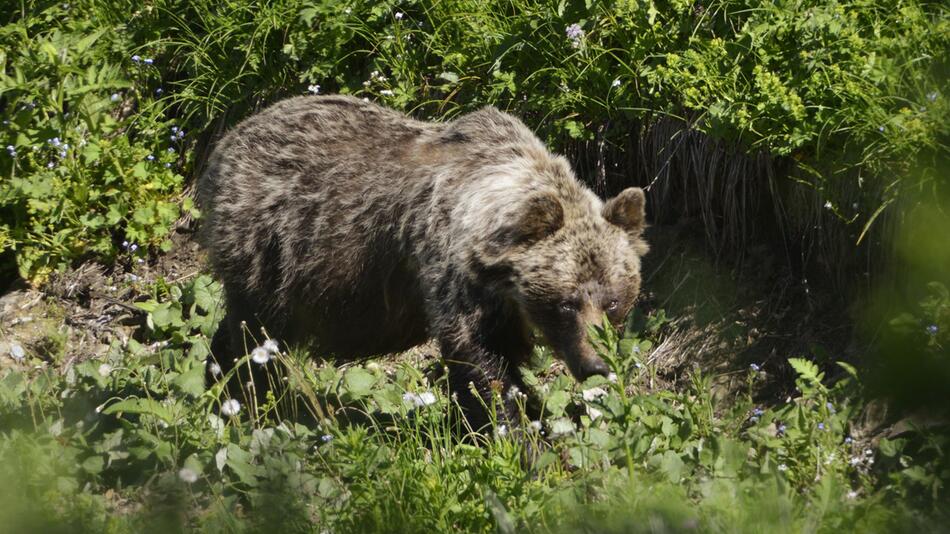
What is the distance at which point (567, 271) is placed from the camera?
16.9 feet

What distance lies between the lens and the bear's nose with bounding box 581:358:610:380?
5.03m

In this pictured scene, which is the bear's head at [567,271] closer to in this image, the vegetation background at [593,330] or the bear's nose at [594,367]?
the bear's nose at [594,367]

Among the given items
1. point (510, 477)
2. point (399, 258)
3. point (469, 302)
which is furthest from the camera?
point (399, 258)

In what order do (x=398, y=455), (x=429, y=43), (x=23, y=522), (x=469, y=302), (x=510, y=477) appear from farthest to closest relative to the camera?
(x=429, y=43) < (x=469, y=302) < (x=398, y=455) < (x=510, y=477) < (x=23, y=522)

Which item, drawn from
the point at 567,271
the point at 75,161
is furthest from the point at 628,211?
the point at 75,161

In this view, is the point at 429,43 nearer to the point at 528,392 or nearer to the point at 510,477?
the point at 528,392

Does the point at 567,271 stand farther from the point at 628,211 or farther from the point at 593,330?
the point at 593,330

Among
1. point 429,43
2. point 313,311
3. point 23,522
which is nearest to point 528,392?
point 313,311

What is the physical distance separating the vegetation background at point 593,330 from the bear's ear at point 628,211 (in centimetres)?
44

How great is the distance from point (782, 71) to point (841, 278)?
1114 mm

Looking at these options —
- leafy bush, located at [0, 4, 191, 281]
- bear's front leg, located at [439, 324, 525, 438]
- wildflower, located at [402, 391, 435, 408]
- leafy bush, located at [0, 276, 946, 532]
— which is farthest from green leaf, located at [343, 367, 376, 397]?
leafy bush, located at [0, 4, 191, 281]

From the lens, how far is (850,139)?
5.33m

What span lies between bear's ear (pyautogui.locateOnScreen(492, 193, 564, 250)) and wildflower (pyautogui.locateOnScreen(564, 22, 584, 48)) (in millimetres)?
A: 1584

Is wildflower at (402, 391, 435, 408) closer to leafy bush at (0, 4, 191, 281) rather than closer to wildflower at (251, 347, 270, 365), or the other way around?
wildflower at (251, 347, 270, 365)
